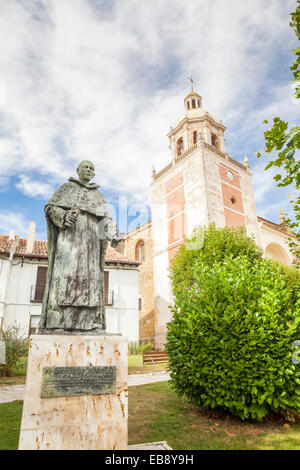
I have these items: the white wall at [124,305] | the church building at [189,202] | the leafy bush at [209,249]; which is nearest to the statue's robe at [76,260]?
the leafy bush at [209,249]

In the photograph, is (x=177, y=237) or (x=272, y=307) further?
(x=177, y=237)

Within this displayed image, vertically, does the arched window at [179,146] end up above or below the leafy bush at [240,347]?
above

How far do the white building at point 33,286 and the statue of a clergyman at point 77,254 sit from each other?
1348 cm

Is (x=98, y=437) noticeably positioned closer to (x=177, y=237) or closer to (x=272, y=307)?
(x=272, y=307)

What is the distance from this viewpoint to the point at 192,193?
21.2 m

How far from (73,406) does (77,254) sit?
1762mm

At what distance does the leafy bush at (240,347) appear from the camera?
4.55 m

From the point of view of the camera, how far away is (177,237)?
2155 centimetres

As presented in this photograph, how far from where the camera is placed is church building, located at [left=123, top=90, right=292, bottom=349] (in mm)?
20703

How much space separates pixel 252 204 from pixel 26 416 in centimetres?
2337

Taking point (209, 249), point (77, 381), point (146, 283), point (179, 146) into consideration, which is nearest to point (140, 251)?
point (146, 283)

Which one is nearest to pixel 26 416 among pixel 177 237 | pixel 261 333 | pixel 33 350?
pixel 33 350

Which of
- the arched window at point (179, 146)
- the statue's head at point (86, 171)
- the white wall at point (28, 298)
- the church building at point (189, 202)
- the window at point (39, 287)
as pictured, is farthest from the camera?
the arched window at point (179, 146)

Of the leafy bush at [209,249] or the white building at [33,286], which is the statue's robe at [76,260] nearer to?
the leafy bush at [209,249]
